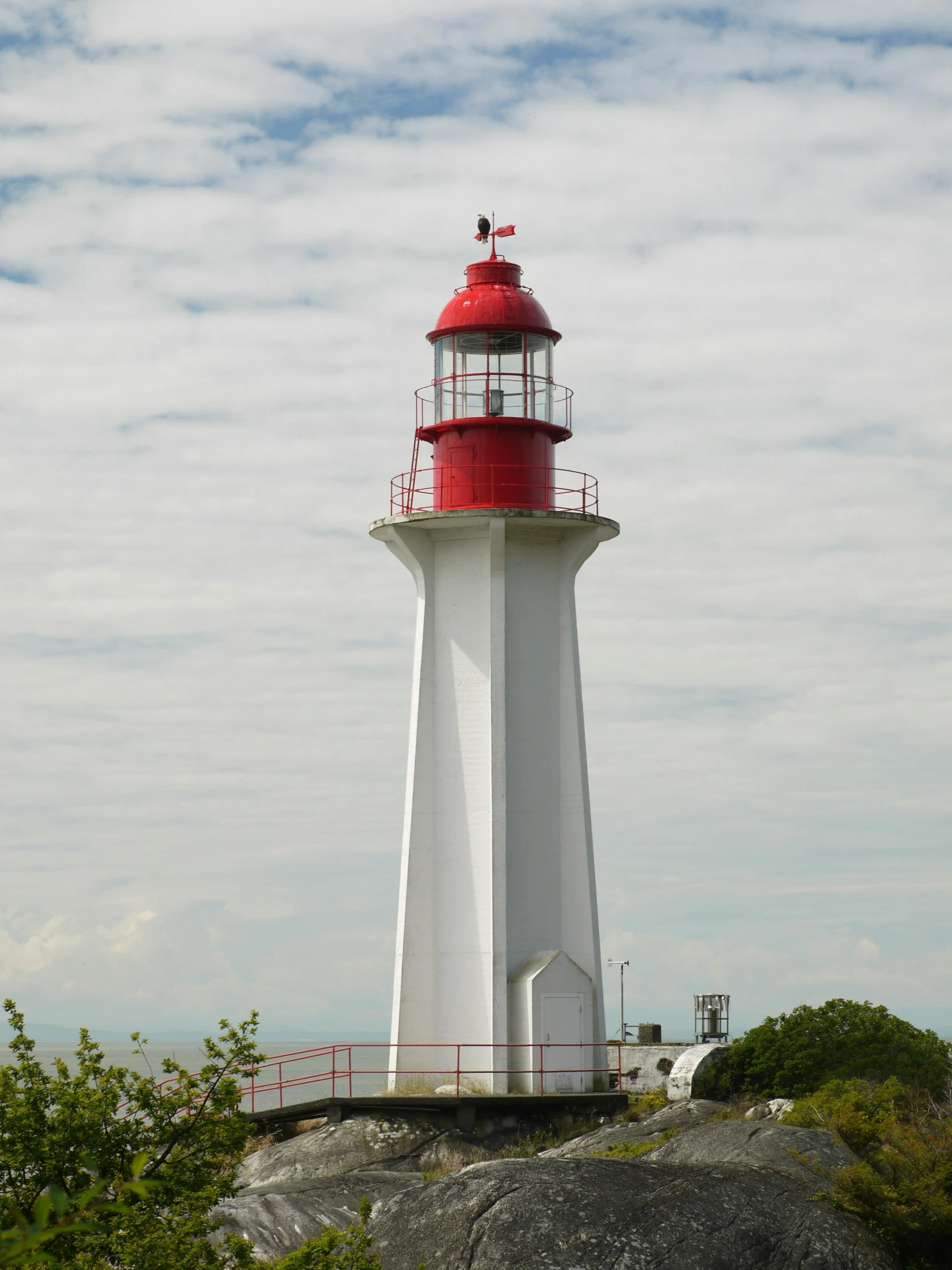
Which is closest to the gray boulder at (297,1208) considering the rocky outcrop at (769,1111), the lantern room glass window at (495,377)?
the rocky outcrop at (769,1111)

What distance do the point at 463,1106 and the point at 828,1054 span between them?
6716mm

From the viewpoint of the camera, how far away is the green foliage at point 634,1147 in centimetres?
2239

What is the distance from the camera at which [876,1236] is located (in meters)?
18.4

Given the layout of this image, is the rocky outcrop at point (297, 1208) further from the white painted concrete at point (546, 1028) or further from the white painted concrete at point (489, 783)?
the white painted concrete at point (489, 783)

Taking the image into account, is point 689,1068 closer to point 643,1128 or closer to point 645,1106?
point 645,1106

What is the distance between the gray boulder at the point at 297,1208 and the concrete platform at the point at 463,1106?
4402 mm

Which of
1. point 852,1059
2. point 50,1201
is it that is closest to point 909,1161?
point 852,1059

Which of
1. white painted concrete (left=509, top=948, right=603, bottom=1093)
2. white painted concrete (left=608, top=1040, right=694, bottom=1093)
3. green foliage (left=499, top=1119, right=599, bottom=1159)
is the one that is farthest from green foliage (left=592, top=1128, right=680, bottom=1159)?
white painted concrete (left=608, top=1040, right=694, bottom=1093)

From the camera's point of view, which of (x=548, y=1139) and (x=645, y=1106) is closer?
(x=548, y=1139)

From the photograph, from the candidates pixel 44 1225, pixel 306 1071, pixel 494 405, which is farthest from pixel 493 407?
pixel 306 1071

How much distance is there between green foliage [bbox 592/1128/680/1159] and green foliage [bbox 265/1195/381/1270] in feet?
23.7

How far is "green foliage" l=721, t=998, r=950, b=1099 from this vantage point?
2734cm

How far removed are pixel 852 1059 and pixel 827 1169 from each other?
8755 mm

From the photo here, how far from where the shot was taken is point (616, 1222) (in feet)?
57.0
